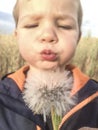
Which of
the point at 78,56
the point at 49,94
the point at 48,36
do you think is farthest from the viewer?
the point at 78,56

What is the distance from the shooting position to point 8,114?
3.56 feet

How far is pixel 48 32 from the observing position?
105cm

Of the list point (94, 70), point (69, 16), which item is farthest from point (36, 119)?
point (94, 70)

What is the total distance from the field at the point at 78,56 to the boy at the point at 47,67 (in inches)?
21.4

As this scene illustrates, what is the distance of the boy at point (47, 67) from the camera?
3.44 ft

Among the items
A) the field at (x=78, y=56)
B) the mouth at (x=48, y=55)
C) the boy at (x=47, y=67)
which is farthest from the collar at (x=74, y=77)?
the field at (x=78, y=56)

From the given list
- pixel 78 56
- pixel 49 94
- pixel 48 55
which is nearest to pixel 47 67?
pixel 48 55

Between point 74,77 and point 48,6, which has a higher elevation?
point 48,6

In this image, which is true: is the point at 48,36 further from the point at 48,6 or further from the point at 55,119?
the point at 55,119

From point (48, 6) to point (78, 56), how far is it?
77cm

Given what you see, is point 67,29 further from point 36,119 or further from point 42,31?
point 36,119

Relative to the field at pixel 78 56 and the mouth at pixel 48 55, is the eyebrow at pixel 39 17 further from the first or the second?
the field at pixel 78 56

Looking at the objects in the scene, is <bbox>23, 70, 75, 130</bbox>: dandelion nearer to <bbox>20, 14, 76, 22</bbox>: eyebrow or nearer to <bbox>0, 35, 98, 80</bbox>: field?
<bbox>20, 14, 76, 22</bbox>: eyebrow

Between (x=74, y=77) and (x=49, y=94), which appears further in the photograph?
(x=74, y=77)
